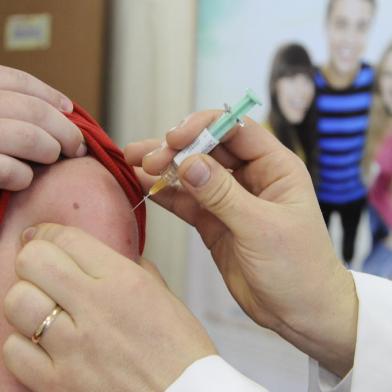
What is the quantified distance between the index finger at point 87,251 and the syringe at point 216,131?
0.16 meters

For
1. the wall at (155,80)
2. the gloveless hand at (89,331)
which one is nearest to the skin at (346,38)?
the wall at (155,80)


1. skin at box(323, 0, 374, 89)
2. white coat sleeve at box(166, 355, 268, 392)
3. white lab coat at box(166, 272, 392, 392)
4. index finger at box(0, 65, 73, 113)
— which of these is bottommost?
white lab coat at box(166, 272, 392, 392)

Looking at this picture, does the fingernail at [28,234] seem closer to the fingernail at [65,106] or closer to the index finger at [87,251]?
the index finger at [87,251]

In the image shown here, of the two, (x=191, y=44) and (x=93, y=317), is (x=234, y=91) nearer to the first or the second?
(x=191, y=44)

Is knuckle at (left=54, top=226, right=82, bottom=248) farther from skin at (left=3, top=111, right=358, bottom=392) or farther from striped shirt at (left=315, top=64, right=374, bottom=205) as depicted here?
striped shirt at (left=315, top=64, right=374, bottom=205)

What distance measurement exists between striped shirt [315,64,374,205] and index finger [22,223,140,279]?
3.40ft

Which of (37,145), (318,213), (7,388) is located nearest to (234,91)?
(318,213)

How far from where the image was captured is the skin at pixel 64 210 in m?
0.72

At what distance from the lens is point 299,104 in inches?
63.1

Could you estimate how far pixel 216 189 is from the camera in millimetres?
728

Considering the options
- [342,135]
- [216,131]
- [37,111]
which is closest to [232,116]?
[216,131]

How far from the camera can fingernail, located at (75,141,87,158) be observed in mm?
767

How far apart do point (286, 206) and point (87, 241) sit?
32 centimetres

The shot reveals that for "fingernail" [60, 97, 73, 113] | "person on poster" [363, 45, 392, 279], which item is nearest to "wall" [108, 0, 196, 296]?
"person on poster" [363, 45, 392, 279]
